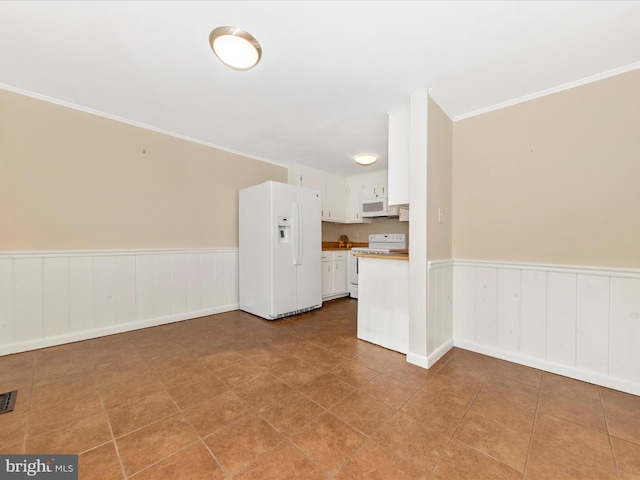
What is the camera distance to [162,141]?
10.6 ft

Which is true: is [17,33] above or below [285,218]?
above

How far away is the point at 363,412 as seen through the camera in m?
1.59

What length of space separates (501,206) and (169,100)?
335cm

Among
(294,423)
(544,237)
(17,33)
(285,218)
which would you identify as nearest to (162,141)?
(17,33)

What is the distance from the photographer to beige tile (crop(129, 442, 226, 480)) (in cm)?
114

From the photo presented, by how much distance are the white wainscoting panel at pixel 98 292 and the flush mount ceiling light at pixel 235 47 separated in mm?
2410

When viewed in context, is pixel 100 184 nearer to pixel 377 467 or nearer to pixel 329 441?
pixel 329 441

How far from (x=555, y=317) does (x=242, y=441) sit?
2.53m

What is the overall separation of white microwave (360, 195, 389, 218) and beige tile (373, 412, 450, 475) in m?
3.46

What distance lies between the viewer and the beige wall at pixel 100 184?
2.38 metres

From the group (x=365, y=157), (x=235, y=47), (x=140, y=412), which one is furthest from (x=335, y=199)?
(x=140, y=412)

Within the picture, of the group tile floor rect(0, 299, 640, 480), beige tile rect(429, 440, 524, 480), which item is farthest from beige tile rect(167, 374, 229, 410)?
beige tile rect(429, 440, 524, 480)

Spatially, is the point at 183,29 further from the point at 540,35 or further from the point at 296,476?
the point at 296,476

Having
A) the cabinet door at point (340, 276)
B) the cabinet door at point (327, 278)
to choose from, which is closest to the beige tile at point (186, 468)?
the cabinet door at point (327, 278)
